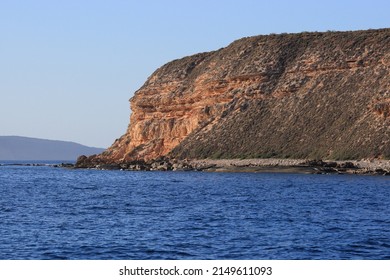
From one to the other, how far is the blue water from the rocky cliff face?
42582 millimetres

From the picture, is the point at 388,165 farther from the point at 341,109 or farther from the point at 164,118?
the point at 164,118

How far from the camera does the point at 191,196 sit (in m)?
60.7

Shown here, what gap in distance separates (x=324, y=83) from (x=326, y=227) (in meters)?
82.8

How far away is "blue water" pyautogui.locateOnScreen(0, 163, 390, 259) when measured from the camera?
103ft

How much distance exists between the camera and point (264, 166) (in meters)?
105

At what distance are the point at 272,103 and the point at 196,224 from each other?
86207 mm

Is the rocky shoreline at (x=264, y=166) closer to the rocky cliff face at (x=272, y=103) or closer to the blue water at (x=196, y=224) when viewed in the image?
the rocky cliff face at (x=272, y=103)

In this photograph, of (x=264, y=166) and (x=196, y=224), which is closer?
(x=196, y=224)

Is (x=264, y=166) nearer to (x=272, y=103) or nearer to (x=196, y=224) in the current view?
(x=272, y=103)

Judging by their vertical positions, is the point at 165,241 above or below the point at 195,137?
below

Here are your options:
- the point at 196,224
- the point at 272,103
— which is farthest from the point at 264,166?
the point at 196,224

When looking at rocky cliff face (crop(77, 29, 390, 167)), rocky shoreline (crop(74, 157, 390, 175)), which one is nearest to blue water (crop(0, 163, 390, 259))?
rocky shoreline (crop(74, 157, 390, 175))

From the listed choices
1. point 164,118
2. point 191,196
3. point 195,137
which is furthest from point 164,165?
point 191,196
